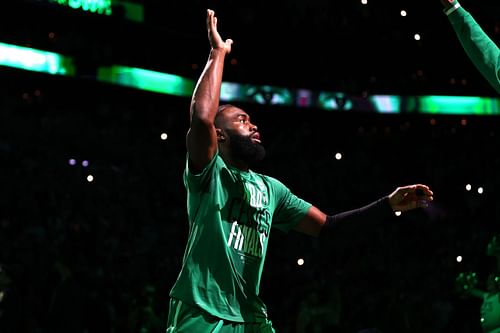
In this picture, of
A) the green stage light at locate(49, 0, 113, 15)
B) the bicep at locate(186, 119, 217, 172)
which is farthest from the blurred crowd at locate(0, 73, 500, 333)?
the bicep at locate(186, 119, 217, 172)

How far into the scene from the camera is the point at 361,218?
354cm

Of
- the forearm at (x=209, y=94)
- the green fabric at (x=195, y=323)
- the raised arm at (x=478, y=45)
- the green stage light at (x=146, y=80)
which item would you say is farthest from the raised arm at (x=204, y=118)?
the green stage light at (x=146, y=80)

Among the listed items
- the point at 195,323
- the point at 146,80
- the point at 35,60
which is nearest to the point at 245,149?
the point at 195,323

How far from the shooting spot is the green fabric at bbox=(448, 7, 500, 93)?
10.4 feet

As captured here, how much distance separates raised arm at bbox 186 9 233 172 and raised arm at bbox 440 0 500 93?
1.07 meters

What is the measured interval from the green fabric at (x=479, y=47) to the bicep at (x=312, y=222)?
98 centimetres

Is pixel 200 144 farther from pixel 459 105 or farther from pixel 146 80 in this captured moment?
pixel 459 105

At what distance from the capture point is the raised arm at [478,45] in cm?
317

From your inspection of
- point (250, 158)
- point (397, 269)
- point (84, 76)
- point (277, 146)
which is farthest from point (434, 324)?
point (84, 76)

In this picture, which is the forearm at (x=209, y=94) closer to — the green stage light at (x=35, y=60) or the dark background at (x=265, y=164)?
the dark background at (x=265, y=164)

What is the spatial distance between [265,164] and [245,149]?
425 inches

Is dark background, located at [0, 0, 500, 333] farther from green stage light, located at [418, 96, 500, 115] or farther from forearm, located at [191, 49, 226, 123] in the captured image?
forearm, located at [191, 49, 226, 123]

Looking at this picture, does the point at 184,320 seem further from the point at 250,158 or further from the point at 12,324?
the point at 12,324

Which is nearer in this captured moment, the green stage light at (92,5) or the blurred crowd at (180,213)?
the blurred crowd at (180,213)
